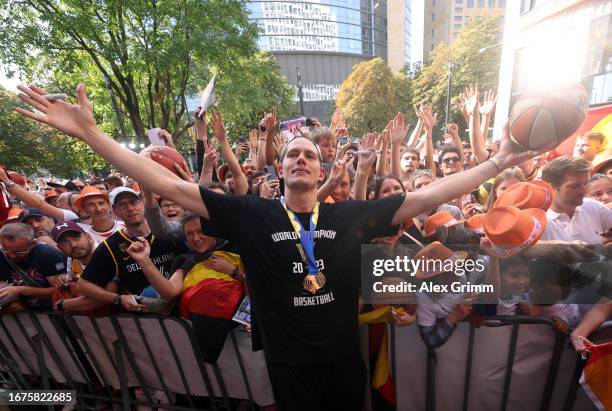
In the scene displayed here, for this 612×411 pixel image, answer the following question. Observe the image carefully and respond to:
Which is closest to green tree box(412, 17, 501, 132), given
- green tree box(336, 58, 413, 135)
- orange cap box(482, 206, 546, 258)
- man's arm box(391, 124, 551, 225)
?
green tree box(336, 58, 413, 135)

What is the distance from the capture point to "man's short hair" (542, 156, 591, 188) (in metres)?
2.55

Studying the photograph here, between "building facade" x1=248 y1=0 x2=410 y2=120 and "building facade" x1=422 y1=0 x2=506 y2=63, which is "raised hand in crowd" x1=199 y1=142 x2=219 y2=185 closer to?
"building facade" x1=248 y1=0 x2=410 y2=120

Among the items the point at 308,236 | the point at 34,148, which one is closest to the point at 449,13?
the point at 34,148

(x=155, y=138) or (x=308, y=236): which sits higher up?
(x=155, y=138)

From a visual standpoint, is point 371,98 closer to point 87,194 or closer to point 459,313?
point 87,194

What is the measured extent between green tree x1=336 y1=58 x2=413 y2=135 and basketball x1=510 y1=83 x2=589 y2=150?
1127 inches

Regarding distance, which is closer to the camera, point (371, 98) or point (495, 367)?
point (495, 367)

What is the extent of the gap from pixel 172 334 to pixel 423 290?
6.57 feet

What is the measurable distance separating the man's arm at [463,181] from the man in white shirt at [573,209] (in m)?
1.30

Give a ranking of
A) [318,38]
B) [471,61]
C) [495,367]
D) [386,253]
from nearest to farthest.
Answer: [495,367], [386,253], [471,61], [318,38]

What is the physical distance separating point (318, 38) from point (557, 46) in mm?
63960

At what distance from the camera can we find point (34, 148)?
19.5m

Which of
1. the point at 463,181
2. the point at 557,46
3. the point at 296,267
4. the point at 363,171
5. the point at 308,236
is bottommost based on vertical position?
the point at 296,267

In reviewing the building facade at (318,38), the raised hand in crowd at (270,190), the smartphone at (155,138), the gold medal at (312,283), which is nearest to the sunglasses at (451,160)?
the raised hand in crowd at (270,190)
